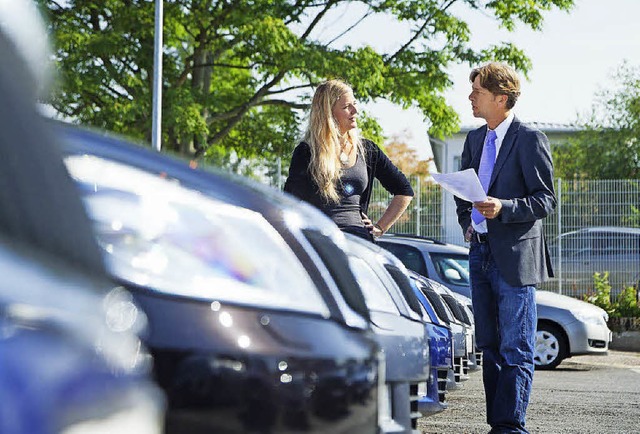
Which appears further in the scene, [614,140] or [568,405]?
[614,140]

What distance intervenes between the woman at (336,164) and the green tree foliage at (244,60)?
49.7 feet

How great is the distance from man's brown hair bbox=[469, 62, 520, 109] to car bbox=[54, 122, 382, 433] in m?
4.27

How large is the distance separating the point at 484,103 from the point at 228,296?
469 centimetres

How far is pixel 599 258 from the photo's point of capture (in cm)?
2003

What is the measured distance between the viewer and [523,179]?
5.95 m

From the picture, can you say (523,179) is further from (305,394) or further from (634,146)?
(634,146)

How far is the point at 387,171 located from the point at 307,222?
4689 mm

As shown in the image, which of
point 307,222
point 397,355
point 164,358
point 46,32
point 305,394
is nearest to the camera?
point 46,32

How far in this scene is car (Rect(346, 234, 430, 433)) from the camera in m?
3.15

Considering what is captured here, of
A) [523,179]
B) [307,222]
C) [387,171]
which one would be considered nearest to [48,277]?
[307,222]

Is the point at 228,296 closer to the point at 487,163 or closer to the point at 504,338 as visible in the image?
the point at 504,338

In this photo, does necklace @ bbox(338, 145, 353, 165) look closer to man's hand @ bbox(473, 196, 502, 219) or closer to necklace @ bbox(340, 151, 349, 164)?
necklace @ bbox(340, 151, 349, 164)

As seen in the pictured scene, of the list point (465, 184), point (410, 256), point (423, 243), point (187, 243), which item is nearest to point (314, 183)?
point (465, 184)

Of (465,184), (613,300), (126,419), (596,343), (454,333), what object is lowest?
(126,419)
